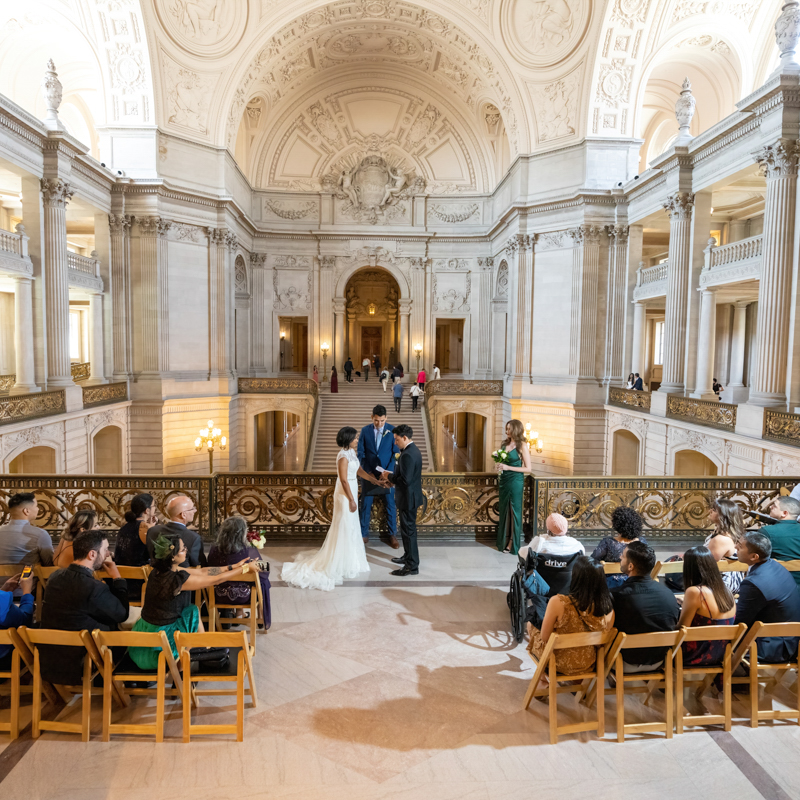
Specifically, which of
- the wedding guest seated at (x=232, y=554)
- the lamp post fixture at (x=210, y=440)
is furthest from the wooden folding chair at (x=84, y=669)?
the lamp post fixture at (x=210, y=440)

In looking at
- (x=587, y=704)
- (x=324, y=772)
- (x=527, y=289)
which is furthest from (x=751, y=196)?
(x=324, y=772)

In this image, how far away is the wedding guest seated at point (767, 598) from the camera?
4.38 metres

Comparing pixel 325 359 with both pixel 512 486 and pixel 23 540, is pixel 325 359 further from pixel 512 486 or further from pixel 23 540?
pixel 23 540

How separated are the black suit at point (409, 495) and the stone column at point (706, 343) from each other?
12.1 m

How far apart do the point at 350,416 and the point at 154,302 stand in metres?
8.00

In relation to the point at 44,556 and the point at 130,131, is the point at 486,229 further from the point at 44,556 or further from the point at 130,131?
the point at 44,556

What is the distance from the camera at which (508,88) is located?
21391mm

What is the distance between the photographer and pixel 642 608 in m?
4.09

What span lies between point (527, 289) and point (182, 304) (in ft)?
39.9

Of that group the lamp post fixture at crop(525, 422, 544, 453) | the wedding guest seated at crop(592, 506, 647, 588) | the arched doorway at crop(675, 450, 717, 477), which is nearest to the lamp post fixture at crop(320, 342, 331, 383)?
the lamp post fixture at crop(525, 422, 544, 453)

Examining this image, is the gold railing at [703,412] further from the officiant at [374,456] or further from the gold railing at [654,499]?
the officiant at [374,456]

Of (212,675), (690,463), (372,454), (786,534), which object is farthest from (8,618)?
(690,463)

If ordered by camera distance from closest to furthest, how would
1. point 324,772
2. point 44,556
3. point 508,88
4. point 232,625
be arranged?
point 324,772 → point 44,556 → point 232,625 → point 508,88

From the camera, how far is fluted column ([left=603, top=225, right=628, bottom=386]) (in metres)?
20.1
